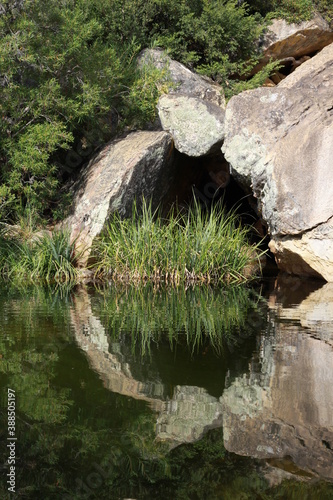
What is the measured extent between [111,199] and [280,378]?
6.13 m

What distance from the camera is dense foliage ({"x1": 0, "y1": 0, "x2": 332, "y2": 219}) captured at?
32.0ft

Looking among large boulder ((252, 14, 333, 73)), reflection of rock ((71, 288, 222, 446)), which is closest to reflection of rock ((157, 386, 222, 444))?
reflection of rock ((71, 288, 222, 446))

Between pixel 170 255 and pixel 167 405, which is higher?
pixel 167 405

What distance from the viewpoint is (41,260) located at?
29.0 feet

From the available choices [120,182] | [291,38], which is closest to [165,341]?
[120,182]

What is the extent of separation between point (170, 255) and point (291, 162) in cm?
222

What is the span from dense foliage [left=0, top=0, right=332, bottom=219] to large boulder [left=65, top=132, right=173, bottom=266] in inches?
24.5

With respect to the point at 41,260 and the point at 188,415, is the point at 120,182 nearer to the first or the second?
the point at 41,260

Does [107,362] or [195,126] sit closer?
[107,362]

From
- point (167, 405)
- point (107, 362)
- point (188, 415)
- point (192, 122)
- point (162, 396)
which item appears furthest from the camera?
point (192, 122)

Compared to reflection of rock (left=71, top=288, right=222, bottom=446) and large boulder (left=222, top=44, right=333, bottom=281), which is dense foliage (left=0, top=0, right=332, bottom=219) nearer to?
large boulder (left=222, top=44, right=333, bottom=281)

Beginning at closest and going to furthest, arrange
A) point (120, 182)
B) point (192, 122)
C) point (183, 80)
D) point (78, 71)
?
point (120, 182), point (192, 122), point (78, 71), point (183, 80)

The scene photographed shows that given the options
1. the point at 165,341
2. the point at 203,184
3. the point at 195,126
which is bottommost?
the point at 165,341

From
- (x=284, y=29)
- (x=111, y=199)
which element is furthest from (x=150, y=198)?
(x=284, y=29)
